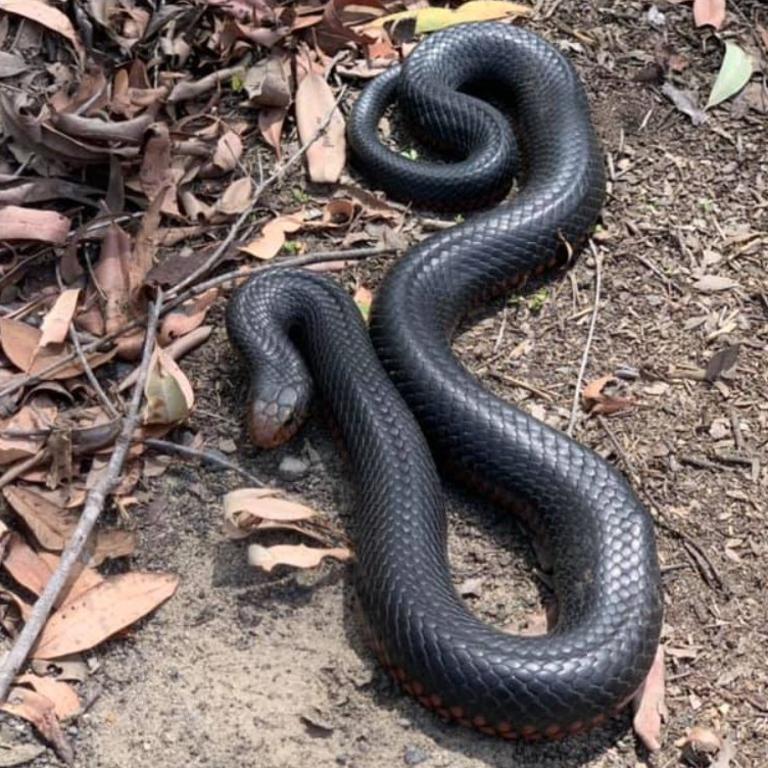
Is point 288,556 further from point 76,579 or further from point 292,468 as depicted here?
point 76,579

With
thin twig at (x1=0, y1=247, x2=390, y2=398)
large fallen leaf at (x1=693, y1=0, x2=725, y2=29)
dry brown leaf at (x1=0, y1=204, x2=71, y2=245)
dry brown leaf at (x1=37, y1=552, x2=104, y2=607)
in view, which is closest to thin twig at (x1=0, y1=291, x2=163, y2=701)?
dry brown leaf at (x1=37, y1=552, x2=104, y2=607)

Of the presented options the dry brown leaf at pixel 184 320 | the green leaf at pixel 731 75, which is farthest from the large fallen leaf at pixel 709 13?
the dry brown leaf at pixel 184 320

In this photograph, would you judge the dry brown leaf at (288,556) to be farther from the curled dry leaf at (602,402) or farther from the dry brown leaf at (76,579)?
the curled dry leaf at (602,402)

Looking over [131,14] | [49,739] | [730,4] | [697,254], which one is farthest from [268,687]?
[730,4]

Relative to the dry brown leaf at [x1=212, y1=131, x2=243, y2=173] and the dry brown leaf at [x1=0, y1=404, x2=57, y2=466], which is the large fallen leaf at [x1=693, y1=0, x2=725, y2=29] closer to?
the dry brown leaf at [x1=212, y1=131, x2=243, y2=173]

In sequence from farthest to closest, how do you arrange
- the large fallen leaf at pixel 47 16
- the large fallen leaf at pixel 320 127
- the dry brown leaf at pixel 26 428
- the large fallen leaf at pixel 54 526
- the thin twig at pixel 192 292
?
the large fallen leaf at pixel 320 127 → the large fallen leaf at pixel 47 16 → the thin twig at pixel 192 292 → the dry brown leaf at pixel 26 428 → the large fallen leaf at pixel 54 526
